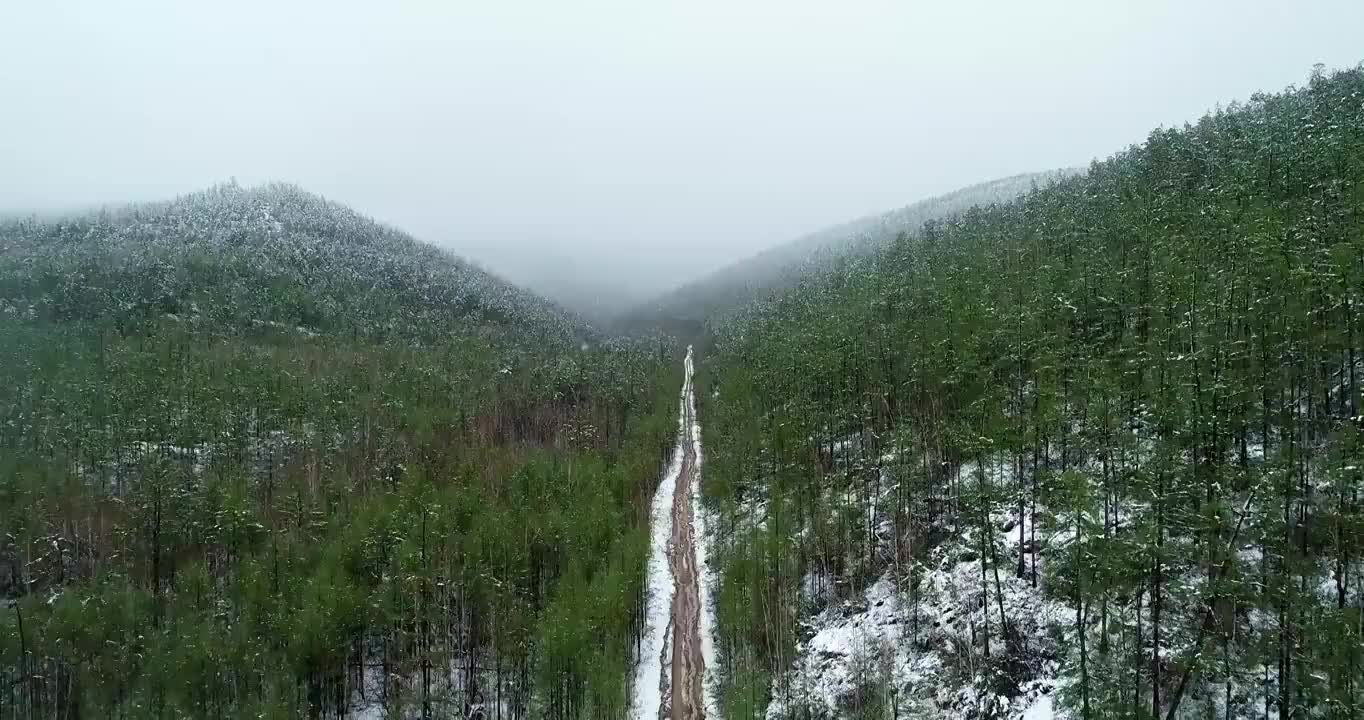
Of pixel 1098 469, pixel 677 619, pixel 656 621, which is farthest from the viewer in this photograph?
pixel 656 621

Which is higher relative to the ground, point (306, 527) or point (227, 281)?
point (227, 281)

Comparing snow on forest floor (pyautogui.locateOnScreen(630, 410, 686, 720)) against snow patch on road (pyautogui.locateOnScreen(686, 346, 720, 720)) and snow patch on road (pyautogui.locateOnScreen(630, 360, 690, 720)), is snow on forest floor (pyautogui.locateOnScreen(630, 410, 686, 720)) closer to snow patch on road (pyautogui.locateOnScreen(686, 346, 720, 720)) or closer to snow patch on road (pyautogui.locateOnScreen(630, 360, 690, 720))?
snow patch on road (pyautogui.locateOnScreen(630, 360, 690, 720))

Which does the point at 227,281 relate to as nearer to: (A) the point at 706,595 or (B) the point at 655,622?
(B) the point at 655,622

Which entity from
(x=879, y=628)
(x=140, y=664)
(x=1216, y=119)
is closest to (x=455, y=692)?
(x=140, y=664)

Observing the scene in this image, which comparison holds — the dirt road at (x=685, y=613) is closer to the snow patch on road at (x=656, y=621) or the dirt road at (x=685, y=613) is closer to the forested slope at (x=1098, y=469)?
the snow patch on road at (x=656, y=621)

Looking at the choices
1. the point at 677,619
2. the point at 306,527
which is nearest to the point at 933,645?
the point at 677,619

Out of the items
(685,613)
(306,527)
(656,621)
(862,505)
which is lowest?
(656,621)

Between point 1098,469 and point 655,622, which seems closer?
point 1098,469

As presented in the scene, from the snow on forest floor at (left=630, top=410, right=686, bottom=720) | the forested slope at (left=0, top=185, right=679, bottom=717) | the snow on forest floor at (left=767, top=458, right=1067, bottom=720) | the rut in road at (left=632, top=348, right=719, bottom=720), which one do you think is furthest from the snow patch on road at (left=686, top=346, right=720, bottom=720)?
the forested slope at (left=0, top=185, right=679, bottom=717)
